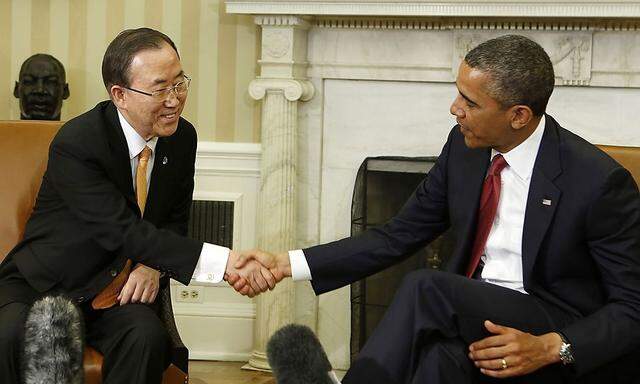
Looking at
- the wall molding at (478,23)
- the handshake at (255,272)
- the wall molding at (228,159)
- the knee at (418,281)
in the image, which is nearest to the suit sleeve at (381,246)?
the handshake at (255,272)

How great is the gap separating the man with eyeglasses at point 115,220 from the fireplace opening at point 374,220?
126cm

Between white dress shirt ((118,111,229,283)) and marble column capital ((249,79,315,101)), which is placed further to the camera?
marble column capital ((249,79,315,101))

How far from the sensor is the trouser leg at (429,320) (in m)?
2.31

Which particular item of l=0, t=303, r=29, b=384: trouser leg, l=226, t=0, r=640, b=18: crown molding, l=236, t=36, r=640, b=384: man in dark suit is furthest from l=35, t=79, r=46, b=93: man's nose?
l=236, t=36, r=640, b=384: man in dark suit

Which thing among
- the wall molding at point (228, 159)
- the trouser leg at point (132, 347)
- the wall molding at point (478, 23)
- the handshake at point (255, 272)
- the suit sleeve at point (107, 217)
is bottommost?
the trouser leg at point (132, 347)

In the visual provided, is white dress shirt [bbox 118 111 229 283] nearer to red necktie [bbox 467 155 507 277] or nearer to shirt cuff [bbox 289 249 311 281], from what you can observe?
shirt cuff [bbox 289 249 311 281]

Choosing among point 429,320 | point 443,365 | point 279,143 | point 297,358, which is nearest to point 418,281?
point 429,320

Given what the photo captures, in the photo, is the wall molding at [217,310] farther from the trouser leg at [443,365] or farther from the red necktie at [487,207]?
the trouser leg at [443,365]

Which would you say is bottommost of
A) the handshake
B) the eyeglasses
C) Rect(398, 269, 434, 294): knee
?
the handshake

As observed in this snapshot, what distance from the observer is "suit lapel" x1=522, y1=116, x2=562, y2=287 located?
2.49 metres

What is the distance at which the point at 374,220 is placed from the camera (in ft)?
13.7

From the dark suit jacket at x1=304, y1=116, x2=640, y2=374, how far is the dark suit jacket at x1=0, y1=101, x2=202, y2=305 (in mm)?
770

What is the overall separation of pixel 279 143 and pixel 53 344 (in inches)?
67.8

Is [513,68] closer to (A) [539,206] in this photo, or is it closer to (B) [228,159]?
(A) [539,206]
